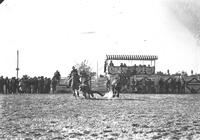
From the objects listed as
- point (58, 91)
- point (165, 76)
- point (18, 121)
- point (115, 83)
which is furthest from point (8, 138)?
point (165, 76)

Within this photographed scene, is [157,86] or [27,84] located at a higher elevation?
[27,84]

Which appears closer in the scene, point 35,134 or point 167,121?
point 35,134

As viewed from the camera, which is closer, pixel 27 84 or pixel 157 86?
pixel 27 84

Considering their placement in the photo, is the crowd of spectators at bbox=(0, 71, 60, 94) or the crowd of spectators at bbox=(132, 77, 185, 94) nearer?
the crowd of spectators at bbox=(0, 71, 60, 94)

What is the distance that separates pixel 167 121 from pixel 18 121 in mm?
4333

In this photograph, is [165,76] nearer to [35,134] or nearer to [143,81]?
[143,81]

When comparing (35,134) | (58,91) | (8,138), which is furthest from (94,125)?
(58,91)

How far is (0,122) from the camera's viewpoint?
10945 mm

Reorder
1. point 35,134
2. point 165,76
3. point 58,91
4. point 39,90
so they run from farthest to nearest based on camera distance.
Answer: point 165,76 < point 58,91 < point 39,90 < point 35,134

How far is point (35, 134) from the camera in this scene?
354 inches

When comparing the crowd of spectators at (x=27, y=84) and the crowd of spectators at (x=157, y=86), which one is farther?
the crowd of spectators at (x=157, y=86)

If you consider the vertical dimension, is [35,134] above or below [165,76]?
below

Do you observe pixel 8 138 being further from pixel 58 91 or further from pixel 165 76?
pixel 165 76

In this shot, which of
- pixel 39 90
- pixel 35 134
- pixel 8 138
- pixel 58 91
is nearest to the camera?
pixel 8 138
